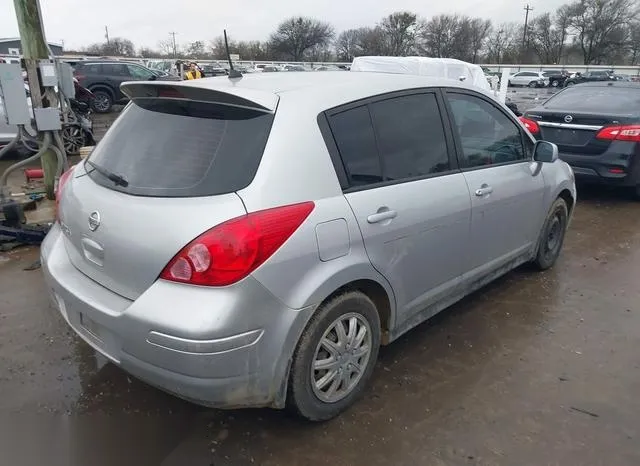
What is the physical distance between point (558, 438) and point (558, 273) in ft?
7.92

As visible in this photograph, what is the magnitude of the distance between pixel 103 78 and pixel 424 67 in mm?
12495

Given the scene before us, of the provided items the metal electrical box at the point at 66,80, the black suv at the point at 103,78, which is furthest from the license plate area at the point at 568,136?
the black suv at the point at 103,78

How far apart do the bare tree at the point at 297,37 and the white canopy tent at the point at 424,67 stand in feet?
210

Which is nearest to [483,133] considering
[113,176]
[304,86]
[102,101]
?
[304,86]

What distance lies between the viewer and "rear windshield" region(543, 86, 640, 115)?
690 centimetres

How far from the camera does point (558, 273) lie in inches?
184

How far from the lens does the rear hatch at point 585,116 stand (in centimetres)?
659

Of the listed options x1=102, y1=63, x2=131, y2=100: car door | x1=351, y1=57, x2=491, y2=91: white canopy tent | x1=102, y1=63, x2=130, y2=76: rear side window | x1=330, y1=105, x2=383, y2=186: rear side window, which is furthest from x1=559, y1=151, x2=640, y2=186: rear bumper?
x1=102, y1=63, x2=130, y2=76: rear side window

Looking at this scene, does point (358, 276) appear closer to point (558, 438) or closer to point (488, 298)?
point (558, 438)

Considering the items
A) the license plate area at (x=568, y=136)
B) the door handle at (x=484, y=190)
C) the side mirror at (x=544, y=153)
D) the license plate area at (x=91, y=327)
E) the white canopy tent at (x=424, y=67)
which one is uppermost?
the white canopy tent at (x=424, y=67)

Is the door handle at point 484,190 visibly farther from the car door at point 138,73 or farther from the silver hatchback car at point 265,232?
the car door at point 138,73

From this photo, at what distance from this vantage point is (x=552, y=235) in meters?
4.63

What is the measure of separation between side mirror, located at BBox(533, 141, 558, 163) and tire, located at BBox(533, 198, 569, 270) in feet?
1.92

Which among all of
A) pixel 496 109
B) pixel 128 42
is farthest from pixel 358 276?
pixel 128 42
